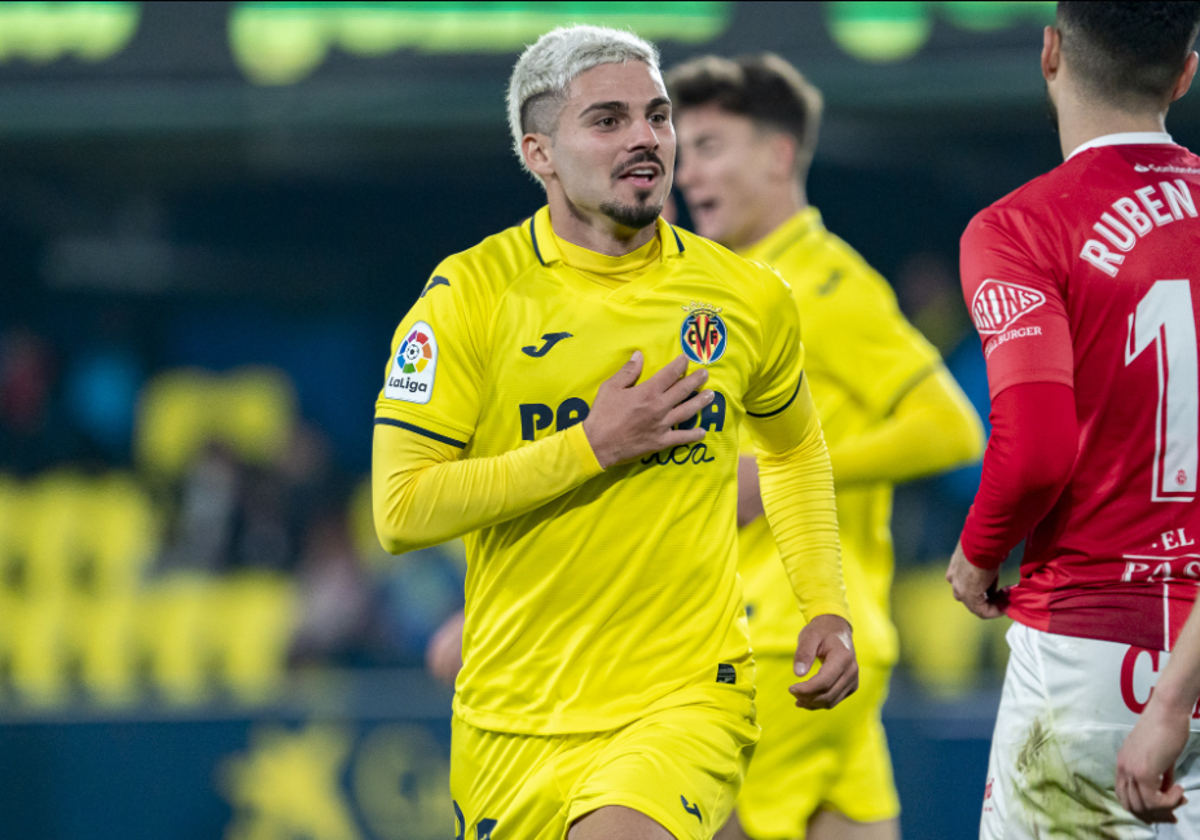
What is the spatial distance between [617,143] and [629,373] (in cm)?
47

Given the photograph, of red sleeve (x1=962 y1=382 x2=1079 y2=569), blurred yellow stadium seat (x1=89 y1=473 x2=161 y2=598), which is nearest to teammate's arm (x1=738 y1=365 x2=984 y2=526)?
red sleeve (x1=962 y1=382 x2=1079 y2=569)

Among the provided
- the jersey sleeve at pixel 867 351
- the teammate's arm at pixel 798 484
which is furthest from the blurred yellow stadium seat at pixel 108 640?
the teammate's arm at pixel 798 484

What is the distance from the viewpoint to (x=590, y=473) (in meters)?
2.49

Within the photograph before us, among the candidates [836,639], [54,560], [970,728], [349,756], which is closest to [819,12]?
[970,728]

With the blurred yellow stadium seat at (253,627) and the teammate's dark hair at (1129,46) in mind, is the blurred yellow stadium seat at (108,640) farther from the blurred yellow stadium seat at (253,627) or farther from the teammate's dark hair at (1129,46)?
the teammate's dark hair at (1129,46)

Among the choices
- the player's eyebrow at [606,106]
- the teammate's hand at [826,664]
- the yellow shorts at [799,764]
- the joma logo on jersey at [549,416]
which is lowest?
the yellow shorts at [799,764]

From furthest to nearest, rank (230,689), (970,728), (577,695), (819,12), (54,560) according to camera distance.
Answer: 1. (54,560)
2. (230,689)
3. (819,12)
4. (970,728)
5. (577,695)

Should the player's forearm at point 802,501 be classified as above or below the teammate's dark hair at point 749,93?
below

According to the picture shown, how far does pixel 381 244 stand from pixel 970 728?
584 centimetres

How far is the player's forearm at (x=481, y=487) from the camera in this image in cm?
249

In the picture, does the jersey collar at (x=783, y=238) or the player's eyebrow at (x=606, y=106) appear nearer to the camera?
the player's eyebrow at (x=606, y=106)

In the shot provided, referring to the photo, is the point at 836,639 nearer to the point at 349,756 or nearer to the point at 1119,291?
the point at 1119,291

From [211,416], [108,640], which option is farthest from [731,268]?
[211,416]

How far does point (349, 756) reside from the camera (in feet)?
20.3
